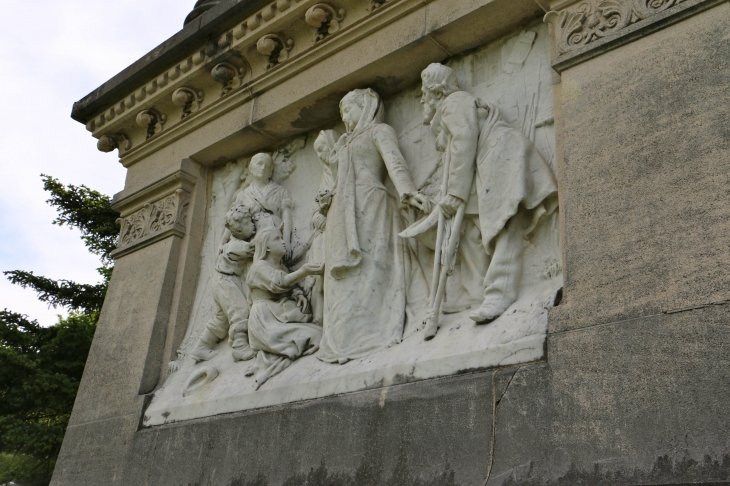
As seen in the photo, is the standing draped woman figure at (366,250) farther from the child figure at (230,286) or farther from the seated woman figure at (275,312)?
the child figure at (230,286)

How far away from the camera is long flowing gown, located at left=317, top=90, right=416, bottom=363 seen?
5688mm

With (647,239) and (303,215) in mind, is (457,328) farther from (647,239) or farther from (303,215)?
(303,215)

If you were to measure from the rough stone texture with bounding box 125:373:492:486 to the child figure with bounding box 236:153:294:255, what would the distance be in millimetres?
1885

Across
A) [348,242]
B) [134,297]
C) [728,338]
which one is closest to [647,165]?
[728,338]

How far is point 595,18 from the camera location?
4969 mm

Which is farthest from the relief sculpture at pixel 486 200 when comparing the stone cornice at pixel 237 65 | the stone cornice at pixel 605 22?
the stone cornice at pixel 237 65

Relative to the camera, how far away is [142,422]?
6848 mm

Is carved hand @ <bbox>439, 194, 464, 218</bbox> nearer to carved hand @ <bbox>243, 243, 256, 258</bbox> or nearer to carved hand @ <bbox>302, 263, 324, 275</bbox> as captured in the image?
carved hand @ <bbox>302, 263, 324, 275</bbox>

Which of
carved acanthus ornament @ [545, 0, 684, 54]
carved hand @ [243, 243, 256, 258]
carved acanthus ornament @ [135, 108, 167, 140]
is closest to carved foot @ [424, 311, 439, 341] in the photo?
carved acanthus ornament @ [545, 0, 684, 54]

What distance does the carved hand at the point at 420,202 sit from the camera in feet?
18.8

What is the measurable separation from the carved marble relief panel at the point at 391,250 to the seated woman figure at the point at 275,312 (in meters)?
0.01

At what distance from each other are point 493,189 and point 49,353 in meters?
9.54

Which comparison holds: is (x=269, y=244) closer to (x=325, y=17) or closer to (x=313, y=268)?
(x=313, y=268)

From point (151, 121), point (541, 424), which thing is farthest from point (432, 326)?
point (151, 121)
